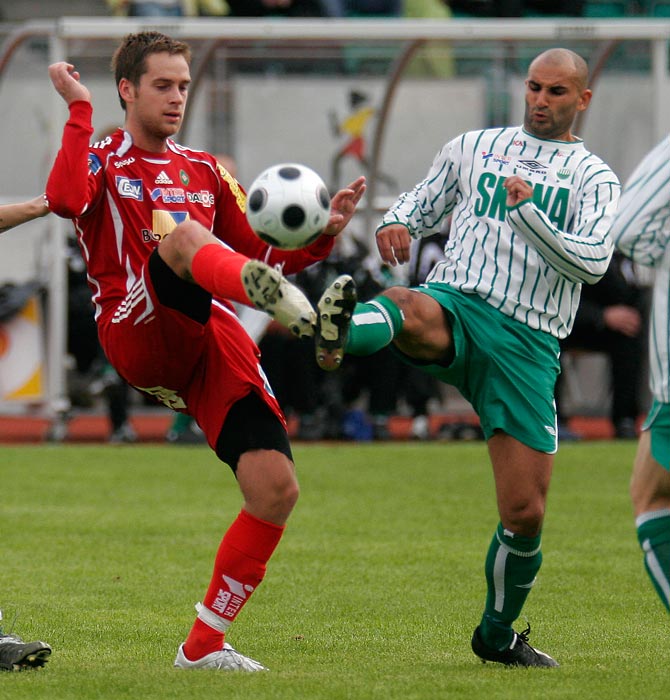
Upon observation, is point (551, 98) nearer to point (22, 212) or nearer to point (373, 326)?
point (373, 326)

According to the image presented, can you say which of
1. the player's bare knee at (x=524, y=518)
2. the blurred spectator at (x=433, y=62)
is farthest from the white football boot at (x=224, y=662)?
the blurred spectator at (x=433, y=62)

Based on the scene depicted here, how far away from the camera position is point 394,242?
16.4ft

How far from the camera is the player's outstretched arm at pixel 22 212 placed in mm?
4730

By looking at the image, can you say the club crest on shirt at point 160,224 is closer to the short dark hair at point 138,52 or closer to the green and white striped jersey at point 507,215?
the short dark hair at point 138,52

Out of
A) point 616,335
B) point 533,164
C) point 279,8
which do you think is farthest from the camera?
point 279,8

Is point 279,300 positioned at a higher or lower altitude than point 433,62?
lower

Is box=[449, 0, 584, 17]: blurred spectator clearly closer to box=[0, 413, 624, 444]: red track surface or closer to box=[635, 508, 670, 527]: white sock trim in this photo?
box=[0, 413, 624, 444]: red track surface

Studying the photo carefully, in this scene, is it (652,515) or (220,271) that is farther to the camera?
(220,271)

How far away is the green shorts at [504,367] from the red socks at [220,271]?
35.8 inches

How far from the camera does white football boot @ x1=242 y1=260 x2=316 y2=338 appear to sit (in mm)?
4078

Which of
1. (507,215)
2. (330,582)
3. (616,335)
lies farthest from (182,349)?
(616,335)

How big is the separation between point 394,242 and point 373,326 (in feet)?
1.79

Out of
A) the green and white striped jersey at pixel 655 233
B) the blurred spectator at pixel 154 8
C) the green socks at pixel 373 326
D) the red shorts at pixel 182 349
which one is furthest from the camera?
the blurred spectator at pixel 154 8

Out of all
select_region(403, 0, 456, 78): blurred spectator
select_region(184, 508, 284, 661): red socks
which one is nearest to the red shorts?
select_region(184, 508, 284, 661): red socks
